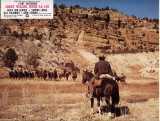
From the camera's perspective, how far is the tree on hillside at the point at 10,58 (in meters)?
6.73

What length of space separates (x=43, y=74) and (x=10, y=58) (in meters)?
0.57

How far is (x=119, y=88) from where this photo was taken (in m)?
6.76

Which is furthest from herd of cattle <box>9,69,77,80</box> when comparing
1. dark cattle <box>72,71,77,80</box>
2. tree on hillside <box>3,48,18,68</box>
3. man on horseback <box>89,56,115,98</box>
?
man on horseback <box>89,56,115,98</box>

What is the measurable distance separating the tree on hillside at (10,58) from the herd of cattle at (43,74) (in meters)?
0.12

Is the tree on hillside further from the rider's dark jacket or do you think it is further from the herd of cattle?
the rider's dark jacket

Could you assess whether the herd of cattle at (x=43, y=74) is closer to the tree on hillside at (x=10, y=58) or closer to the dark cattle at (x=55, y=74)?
the dark cattle at (x=55, y=74)

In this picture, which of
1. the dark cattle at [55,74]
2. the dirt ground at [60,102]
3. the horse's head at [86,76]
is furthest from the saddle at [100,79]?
the dark cattle at [55,74]

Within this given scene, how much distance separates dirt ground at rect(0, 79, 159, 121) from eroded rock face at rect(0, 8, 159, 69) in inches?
17.6

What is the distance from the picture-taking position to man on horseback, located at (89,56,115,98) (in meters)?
6.64

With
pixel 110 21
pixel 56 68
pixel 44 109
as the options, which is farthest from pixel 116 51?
pixel 44 109

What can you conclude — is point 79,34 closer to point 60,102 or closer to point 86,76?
point 86,76

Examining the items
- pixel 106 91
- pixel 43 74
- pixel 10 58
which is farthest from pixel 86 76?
pixel 10 58

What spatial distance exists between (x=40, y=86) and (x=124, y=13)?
1.76 metres

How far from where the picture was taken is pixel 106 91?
654cm
